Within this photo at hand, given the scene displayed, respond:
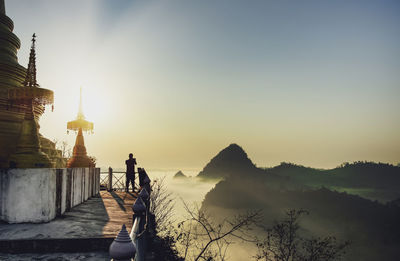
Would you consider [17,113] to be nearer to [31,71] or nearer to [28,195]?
[31,71]

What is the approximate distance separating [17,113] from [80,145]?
538 centimetres

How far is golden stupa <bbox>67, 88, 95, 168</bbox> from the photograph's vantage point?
589 inches

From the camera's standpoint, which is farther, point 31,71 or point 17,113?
point 17,113

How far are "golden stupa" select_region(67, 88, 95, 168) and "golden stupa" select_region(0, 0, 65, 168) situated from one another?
3318mm

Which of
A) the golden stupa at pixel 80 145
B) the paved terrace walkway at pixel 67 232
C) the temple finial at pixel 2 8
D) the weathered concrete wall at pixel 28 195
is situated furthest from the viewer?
the golden stupa at pixel 80 145

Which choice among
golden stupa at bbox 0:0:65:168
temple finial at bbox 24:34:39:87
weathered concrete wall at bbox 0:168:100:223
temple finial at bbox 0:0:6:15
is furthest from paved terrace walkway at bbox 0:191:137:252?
temple finial at bbox 0:0:6:15

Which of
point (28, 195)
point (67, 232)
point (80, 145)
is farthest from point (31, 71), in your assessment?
point (67, 232)

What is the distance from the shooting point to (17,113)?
10586mm

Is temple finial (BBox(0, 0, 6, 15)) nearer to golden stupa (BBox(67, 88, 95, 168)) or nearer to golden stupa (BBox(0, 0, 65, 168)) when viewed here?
golden stupa (BBox(0, 0, 65, 168))

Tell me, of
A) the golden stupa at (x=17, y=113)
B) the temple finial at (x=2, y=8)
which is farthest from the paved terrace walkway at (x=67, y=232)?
the temple finial at (x=2, y=8)

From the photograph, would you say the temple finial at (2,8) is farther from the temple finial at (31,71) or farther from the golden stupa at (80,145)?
the golden stupa at (80,145)

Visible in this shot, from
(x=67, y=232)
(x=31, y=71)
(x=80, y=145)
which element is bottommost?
(x=67, y=232)

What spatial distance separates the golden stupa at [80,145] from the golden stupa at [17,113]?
131 inches

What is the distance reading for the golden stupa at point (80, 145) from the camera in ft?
49.1
